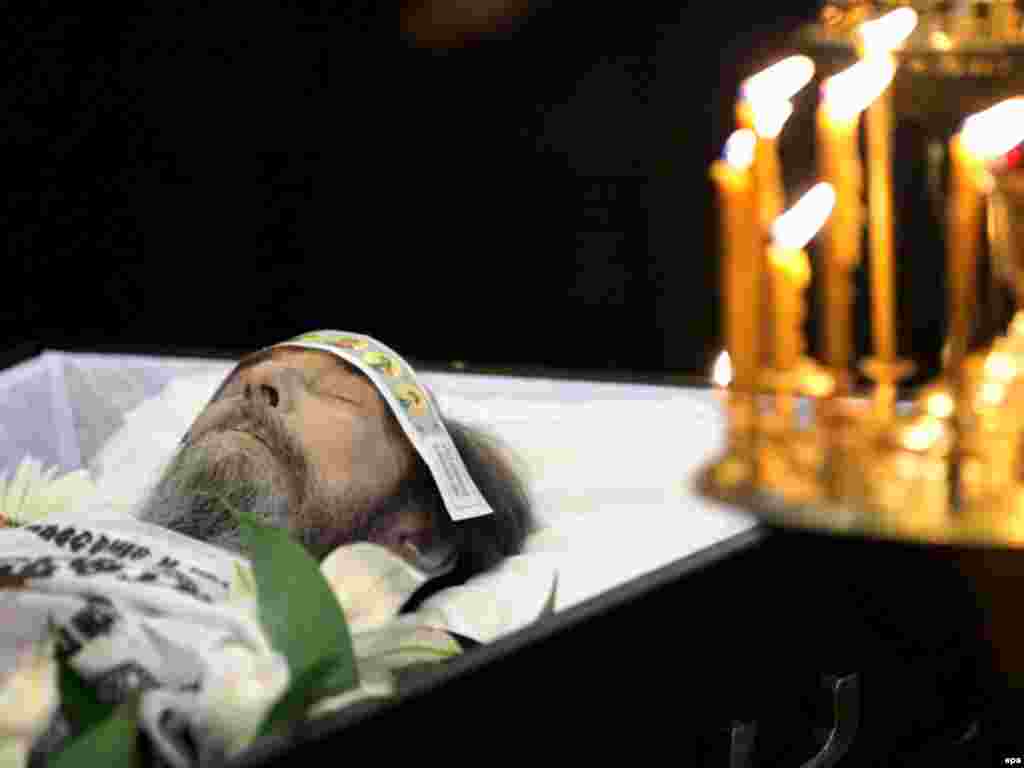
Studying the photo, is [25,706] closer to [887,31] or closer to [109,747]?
[109,747]

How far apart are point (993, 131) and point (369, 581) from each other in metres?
0.41

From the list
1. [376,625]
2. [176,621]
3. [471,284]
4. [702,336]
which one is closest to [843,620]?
[376,625]

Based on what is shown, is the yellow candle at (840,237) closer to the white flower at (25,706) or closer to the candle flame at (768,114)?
the candle flame at (768,114)

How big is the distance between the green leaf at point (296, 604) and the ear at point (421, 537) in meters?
0.33

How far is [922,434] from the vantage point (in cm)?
112

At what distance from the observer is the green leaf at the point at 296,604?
2.73 ft

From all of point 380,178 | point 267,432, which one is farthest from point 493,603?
point 380,178

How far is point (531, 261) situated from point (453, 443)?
943mm

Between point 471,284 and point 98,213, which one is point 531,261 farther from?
point 98,213

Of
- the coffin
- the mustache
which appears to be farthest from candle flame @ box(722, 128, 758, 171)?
the mustache

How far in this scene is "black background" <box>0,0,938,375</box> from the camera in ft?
6.80

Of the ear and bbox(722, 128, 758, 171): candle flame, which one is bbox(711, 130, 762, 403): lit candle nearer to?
bbox(722, 128, 758, 171): candle flame

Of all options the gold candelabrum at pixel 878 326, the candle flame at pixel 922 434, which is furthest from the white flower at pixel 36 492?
the candle flame at pixel 922 434

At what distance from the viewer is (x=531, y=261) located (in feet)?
7.11
